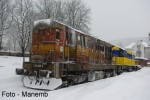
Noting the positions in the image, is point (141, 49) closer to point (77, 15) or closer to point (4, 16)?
point (77, 15)

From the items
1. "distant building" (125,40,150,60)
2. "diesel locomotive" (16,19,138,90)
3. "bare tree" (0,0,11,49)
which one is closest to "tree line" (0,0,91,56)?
"bare tree" (0,0,11,49)

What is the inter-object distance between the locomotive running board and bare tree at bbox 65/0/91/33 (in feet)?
118

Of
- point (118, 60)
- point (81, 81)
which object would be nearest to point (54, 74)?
point (81, 81)

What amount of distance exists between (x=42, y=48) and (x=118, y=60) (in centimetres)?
1485

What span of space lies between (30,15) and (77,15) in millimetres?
11566

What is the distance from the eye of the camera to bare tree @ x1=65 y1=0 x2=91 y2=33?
4938 cm

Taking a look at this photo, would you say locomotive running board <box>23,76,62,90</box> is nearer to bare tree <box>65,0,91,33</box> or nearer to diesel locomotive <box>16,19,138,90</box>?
diesel locomotive <box>16,19,138,90</box>

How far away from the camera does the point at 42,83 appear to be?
503 inches

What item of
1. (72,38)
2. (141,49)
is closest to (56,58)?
(72,38)

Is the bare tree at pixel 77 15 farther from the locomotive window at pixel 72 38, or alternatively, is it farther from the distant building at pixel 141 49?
the distant building at pixel 141 49

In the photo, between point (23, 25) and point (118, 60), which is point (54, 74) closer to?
point (118, 60)

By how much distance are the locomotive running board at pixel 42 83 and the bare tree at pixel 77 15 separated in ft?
118

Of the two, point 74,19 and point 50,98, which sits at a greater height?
point 74,19

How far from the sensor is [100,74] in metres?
19.8
